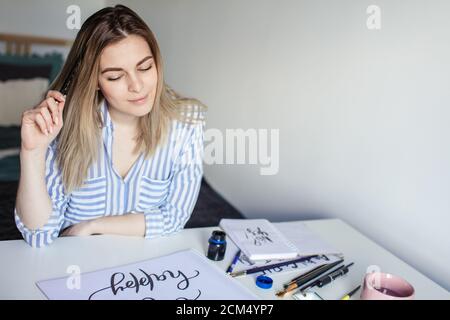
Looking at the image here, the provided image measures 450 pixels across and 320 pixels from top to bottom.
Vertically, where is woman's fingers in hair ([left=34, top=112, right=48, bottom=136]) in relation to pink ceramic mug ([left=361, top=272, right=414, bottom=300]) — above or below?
above

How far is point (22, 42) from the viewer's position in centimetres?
288

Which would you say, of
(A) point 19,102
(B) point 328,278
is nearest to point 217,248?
(B) point 328,278

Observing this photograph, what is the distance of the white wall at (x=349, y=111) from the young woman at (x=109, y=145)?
1.38 ft

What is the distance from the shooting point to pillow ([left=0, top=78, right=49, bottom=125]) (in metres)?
2.57

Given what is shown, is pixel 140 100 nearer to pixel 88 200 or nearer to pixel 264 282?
pixel 88 200

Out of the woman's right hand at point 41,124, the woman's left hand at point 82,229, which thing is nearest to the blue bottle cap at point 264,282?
the woman's left hand at point 82,229

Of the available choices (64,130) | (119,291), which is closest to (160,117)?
(64,130)

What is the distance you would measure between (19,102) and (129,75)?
184 cm

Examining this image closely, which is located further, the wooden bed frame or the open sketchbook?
the wooden bed frame

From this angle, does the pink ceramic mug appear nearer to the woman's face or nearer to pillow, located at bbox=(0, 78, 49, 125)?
the woman's face

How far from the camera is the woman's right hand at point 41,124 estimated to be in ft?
3.09

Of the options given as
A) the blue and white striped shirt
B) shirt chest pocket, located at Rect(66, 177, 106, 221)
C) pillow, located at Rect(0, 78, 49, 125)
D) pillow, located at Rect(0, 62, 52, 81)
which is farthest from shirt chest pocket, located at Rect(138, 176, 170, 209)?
pillow, located at Rect(0, 62, 52, 81)

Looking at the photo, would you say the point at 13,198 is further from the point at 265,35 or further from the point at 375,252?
the point at 375,252

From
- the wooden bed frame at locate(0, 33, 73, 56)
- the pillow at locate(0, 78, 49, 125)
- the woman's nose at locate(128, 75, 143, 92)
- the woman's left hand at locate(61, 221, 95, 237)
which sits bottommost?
the woman's left hand at locate(61, 221, 95, 237)
